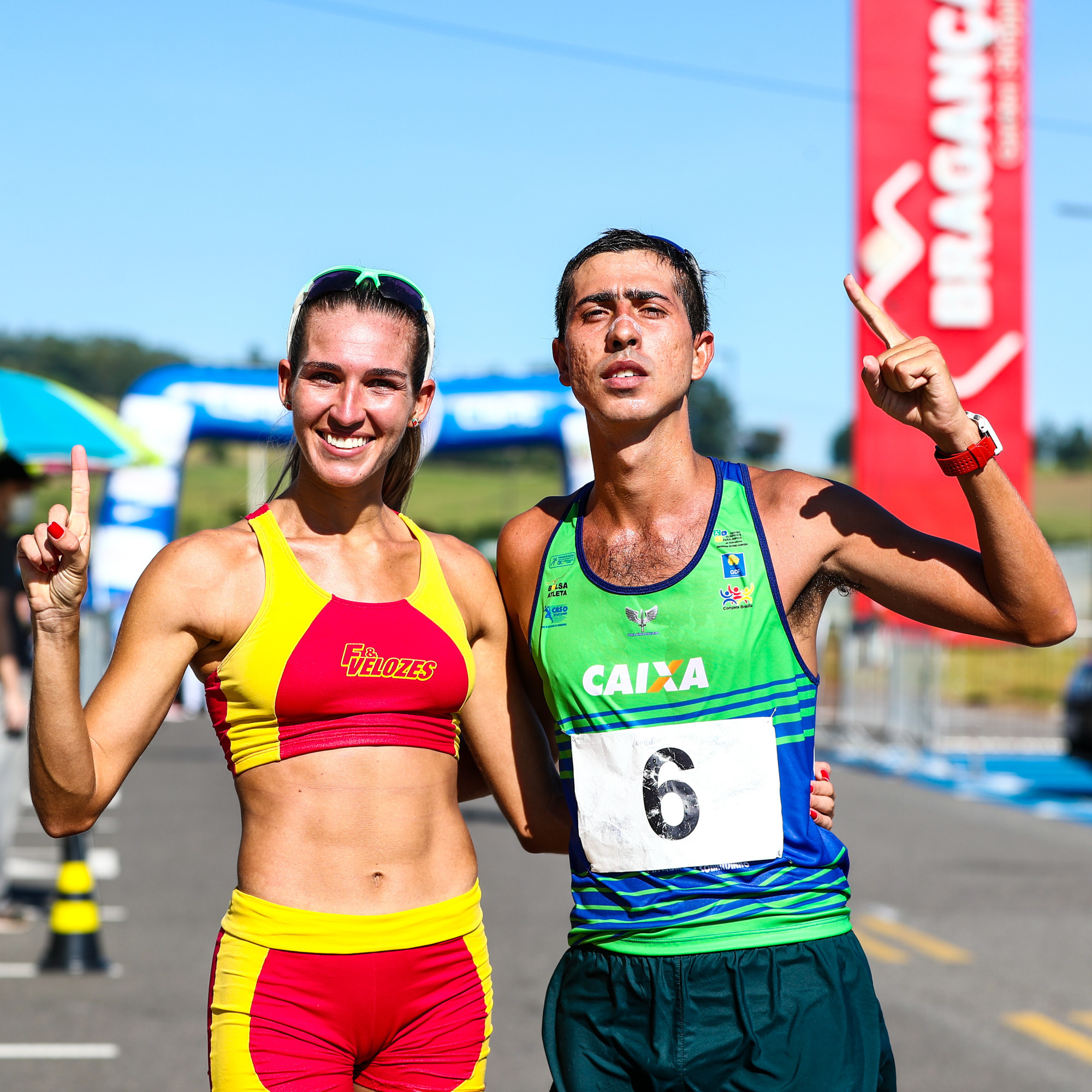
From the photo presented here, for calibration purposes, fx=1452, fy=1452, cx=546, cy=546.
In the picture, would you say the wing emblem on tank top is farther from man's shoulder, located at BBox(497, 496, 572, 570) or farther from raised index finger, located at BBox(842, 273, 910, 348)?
raised index finger, located at BBox(842, 273, 910, 348)

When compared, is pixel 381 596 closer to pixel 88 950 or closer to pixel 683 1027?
pixel 683 1027

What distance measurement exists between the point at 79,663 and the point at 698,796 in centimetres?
115

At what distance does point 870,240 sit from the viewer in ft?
73.0

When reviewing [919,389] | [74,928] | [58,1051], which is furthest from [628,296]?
[74,928]

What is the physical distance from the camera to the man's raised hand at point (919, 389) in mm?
2566

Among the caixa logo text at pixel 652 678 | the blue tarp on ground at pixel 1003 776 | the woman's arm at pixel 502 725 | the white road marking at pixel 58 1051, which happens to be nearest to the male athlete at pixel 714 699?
the caixa logo text at pixel 652 678

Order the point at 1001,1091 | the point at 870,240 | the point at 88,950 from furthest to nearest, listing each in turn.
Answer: the point at 870,240 → the point at 88,950 → the point at 1001,1091

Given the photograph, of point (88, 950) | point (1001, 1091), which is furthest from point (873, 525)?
point (88, 950)

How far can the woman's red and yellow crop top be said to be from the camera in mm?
2678

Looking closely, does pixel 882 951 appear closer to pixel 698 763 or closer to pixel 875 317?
pixel 698 763

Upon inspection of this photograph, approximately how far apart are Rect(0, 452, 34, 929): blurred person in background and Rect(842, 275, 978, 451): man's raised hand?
20.0ft

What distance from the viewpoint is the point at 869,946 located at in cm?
769

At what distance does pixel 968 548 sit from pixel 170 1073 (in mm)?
4189

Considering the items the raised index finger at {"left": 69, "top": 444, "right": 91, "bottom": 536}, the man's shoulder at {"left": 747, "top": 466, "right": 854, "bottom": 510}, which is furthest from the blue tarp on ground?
the raised index finger at {"left": 69, "top": 444, "right": 91, "bottom": 536}
